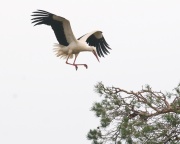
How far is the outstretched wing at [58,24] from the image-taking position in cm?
999

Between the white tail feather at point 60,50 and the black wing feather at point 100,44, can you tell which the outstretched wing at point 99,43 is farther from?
the white tail feather at point 60,50

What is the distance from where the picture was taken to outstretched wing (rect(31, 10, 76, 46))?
9.99m

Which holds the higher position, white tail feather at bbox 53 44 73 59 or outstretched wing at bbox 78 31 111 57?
outstretched wing at bbox 78 31 111 57

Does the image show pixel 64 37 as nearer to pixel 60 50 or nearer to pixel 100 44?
pixel 60 50

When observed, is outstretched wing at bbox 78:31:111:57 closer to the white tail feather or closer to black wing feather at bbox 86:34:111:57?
black wing feather at bbox 86:34:111:57

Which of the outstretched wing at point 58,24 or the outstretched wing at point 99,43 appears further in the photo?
the outstretched wing at point 99,43

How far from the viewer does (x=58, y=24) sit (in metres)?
10.2

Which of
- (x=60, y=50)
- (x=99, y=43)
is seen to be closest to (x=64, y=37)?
(x=60, y=50)

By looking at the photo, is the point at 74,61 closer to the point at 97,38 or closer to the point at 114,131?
the point at 97,38

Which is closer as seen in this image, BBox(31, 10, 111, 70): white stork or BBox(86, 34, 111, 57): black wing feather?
BBox(31, 10, 111, 70): white stork

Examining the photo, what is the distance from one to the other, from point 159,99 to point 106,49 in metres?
4.39

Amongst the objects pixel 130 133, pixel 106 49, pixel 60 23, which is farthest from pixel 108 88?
pixel 106 49

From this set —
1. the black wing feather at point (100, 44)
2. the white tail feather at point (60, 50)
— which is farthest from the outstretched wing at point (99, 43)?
the white tail feather at point (60, 50)

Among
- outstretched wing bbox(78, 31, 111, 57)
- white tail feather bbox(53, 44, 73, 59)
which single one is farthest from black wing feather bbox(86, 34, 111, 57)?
white tail feather bbox(53, 44, 73, 59)
